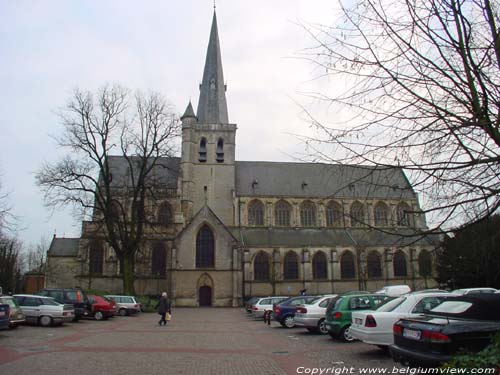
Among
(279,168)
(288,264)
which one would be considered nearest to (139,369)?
(288,264)

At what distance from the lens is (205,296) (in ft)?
138

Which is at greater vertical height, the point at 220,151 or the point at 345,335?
the point at 220,151

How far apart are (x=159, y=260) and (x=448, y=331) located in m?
41.2

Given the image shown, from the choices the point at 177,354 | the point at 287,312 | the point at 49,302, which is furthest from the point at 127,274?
the point at 177,354

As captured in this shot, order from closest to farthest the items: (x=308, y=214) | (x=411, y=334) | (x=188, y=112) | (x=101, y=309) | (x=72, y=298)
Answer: (x=411, y=334)
(x=72, y=298)
(x=101, y=309)
(x=188, y=112)
(x=308, y=214)

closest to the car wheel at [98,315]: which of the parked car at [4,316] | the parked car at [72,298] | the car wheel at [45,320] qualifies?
the parked car at [72,298]

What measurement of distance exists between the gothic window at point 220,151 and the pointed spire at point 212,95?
232 cm

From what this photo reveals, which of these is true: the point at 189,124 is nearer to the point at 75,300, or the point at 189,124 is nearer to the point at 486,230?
the point at 75,300

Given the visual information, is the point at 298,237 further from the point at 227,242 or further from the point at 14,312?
the point at 14,312

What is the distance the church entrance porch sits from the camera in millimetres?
41781

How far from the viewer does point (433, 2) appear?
5.93 m

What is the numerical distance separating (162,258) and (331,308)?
112 feet

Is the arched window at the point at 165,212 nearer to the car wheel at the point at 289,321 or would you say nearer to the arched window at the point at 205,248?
the arched window at the point at 205,248

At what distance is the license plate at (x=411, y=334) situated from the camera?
290 inches
